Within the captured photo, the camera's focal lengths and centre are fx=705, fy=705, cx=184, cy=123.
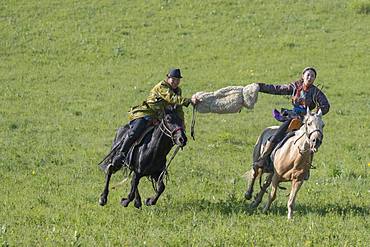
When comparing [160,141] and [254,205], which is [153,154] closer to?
[160,141]

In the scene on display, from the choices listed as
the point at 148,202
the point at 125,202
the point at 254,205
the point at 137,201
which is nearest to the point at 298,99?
the point at 254,205

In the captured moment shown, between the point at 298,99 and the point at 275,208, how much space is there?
6.31 feet

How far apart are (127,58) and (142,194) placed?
2156 cm

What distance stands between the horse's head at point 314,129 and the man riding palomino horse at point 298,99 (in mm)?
1139

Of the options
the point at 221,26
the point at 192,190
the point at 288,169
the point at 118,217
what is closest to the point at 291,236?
the point at 288,169

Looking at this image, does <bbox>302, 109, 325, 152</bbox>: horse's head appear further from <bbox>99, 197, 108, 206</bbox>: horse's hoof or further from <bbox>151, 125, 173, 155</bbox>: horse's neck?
<bbox>99, 197, 108, 206</bbox>: horse's hoof

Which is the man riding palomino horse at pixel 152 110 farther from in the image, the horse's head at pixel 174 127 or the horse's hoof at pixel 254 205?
the horse's hoof at pixel 254 205

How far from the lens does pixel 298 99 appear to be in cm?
1184

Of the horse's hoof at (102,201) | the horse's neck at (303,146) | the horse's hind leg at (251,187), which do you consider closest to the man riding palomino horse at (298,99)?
the horse's hind leg at (251,187)

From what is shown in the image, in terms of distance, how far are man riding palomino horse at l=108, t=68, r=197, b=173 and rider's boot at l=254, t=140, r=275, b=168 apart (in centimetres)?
154

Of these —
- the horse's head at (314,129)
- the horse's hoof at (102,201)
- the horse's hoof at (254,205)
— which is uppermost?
the horse's head at (314,129)

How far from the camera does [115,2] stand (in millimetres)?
42844

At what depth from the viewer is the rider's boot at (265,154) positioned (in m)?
12.0

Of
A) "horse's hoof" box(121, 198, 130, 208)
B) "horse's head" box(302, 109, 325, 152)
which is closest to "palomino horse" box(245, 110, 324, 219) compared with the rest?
"horse's head" box(302, 109, 325, 152)
